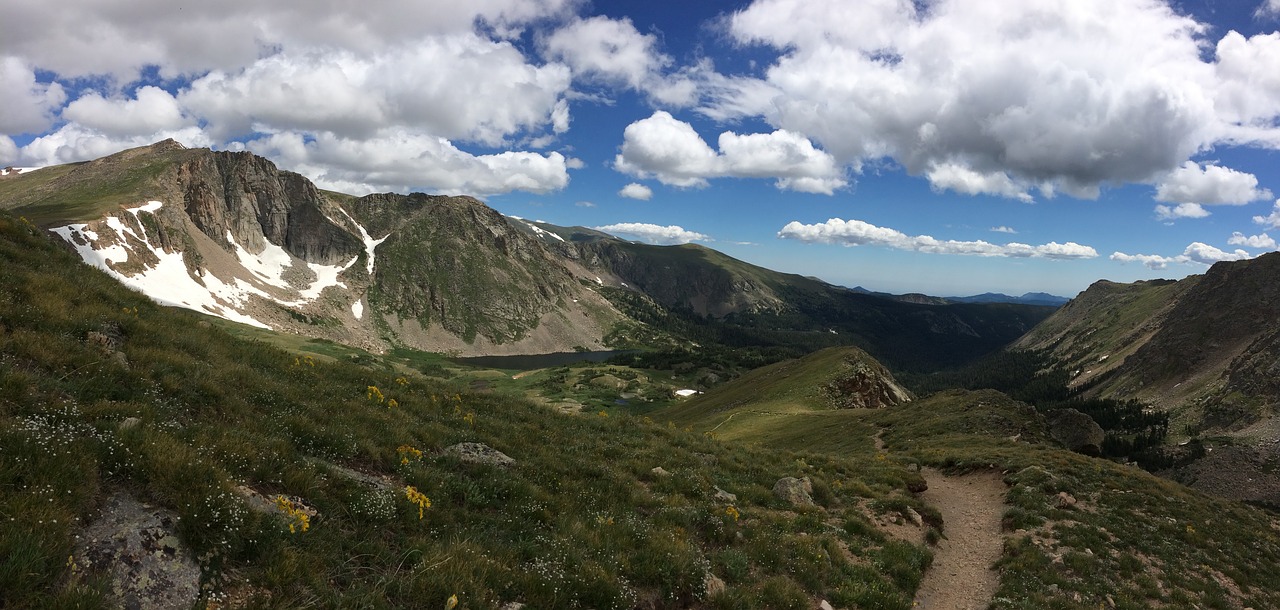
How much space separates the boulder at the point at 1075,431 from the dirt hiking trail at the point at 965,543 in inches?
873

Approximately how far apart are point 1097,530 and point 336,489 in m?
28.7

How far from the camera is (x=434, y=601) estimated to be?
→ 7.58 meters

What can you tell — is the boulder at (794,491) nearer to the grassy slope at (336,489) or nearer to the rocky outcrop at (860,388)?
the grassy slope at (336,489)

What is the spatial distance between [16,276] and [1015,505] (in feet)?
126

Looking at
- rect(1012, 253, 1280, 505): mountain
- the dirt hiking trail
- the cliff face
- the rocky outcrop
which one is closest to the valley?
the dirt hiking trail

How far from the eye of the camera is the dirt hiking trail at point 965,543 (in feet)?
53.1

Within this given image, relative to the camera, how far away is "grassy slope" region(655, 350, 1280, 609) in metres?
17.9

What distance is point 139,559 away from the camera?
20.0 ft

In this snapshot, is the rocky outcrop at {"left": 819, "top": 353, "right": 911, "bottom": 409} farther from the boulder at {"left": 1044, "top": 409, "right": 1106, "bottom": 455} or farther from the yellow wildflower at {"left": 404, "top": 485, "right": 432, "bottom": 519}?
the yellow wildflower at {"left": 404, "top": 485, "right": 432, "bottom": 519}

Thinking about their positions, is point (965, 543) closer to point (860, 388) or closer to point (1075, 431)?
point (1075, 431)

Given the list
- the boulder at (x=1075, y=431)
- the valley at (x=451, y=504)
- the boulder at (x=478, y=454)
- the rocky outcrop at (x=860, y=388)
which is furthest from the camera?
the rocky outcrop at (x=860, y=388)

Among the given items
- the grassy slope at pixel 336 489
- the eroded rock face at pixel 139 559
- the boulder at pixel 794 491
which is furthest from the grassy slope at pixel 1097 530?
the eroded rock face at pixel 139 559

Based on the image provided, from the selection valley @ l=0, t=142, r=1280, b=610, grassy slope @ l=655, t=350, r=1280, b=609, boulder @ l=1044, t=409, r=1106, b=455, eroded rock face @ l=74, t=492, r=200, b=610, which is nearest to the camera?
eroded rock face @ l=74, t=492, r=200, b=610

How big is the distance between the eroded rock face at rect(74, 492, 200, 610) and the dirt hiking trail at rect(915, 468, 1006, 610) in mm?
16420
